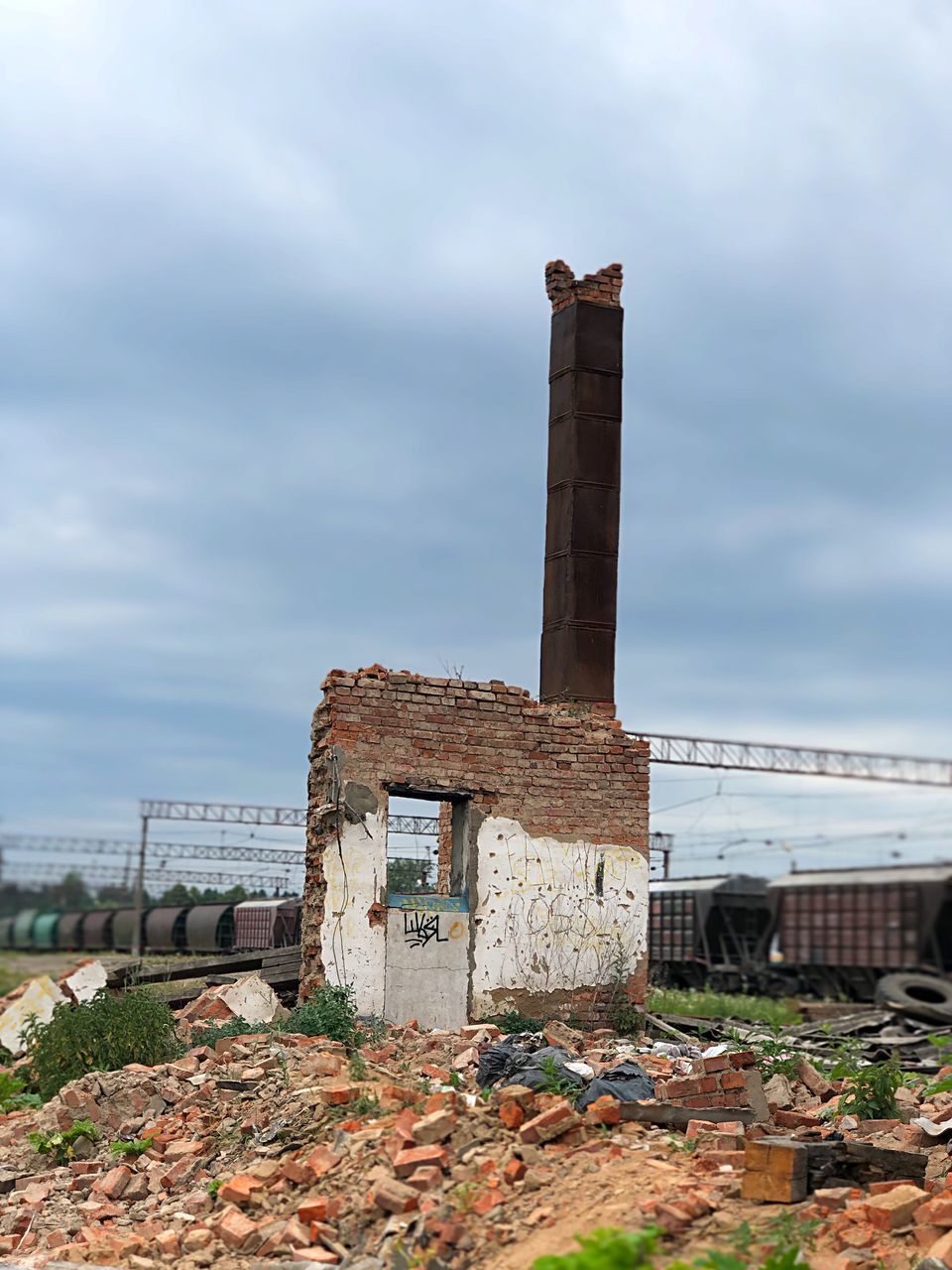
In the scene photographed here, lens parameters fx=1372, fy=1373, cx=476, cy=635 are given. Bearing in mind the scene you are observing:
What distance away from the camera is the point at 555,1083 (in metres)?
8.77

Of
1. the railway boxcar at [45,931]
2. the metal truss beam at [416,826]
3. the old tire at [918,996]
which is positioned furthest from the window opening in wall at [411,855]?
the railway boxcar at [45,931]

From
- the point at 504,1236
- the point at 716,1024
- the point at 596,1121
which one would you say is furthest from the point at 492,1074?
the point at 716,1024

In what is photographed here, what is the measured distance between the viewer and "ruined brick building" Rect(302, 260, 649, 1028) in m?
12.3

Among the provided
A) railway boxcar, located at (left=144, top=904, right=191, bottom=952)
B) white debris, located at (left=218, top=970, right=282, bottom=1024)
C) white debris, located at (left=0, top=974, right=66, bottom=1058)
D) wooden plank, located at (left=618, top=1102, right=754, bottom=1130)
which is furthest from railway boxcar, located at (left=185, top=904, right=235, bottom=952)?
wooden plank, located at (left=618, top=1102, right=754, bottom=1130)

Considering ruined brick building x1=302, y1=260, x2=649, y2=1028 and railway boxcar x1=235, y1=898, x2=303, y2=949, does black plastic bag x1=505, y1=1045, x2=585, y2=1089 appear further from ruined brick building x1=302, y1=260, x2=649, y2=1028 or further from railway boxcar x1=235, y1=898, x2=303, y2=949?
railway boxcar x1=235, y1=898, x2=303, y2=949

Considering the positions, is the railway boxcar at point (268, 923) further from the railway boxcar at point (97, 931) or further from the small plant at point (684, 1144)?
the railway boxcar at point (97, 931)

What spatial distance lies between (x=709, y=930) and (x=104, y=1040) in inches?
710

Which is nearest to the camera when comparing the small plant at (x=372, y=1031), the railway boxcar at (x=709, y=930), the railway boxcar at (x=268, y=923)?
the small plant at (x=372, y=1031)

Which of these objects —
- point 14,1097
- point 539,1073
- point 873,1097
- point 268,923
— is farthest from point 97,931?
point 873,1097

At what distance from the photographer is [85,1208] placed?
8.80m

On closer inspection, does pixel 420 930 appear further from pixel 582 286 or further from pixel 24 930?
pixel 24 930

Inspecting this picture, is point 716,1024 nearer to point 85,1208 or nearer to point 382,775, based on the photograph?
point 382,775

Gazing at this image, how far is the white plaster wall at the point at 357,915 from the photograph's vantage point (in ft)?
39.7

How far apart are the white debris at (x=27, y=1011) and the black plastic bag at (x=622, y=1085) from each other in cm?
774
